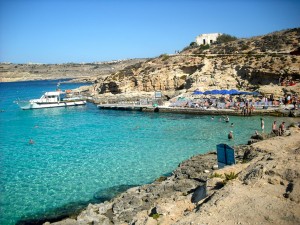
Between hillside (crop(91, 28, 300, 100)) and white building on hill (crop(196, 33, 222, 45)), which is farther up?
white building on hill (crop(196, 33, 222, 45))

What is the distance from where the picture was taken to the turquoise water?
16641mm

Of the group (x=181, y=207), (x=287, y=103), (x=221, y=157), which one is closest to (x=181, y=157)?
(x=221, y=157)

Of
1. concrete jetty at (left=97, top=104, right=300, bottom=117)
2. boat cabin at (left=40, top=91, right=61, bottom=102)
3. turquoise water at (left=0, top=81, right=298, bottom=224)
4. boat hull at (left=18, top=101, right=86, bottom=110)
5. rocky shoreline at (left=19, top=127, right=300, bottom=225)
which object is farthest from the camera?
boat cabin at (left=40, top=91, right=61, bottom=102)

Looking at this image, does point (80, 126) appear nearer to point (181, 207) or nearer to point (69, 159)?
point (69, 159)

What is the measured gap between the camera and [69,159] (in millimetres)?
22719

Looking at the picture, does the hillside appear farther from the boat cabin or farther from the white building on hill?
the white building on hill

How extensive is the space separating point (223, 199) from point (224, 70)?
148 ft

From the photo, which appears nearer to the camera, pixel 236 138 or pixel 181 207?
pixel 181 207

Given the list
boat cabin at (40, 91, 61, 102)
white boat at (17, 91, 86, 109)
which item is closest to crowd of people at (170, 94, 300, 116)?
white boat at (17, 91, 86, 109)

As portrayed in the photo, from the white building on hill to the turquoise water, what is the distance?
56.5 meters

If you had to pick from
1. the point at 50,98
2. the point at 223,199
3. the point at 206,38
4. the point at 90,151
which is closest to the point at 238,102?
the point at 90,151

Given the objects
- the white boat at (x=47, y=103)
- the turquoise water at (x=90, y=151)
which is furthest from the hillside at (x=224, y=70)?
the turquoise water at (x=90, y=151)

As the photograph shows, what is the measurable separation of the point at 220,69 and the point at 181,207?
44.8 meters

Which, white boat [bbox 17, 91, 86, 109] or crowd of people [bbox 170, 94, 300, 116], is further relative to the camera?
white boat [bbox 17, 91, 86, 109]
